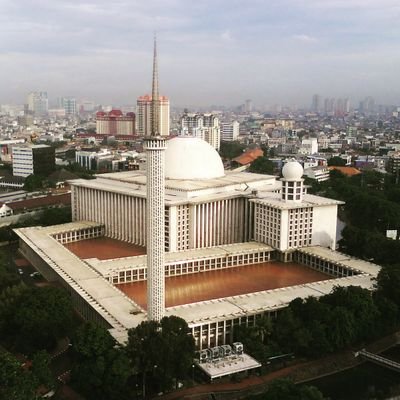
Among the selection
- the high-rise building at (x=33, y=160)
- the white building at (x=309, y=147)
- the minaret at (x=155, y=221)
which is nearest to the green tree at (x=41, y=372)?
the minaret at (x=155, y=221)

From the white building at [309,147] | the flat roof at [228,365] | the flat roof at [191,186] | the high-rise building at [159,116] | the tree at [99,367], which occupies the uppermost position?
the high-rise building at [159,116]

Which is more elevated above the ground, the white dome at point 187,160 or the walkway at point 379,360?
the white dome at point 187,160

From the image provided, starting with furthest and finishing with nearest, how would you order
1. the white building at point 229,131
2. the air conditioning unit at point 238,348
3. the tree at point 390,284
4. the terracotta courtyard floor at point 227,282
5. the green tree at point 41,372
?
the white building at point 229,131
the terracotta courtyard floor at point 227,282
the tree at point 390,284
the air conditioning unit at point 238,348
the green tree at point 41,372

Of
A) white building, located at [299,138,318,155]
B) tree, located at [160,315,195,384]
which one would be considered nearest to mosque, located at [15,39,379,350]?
tree, located at [160,315,195,384]

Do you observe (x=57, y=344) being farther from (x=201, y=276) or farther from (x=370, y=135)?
(x=370, y=135)

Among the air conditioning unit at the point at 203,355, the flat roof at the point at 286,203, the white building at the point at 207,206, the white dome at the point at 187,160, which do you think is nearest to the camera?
the air conditioning unit at the point at 203,355

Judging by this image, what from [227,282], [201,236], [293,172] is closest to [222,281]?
[227,282]

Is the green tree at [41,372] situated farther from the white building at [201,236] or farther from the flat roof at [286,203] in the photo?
the flat roof at [286,203]

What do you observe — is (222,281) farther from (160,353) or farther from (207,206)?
(160,353)
